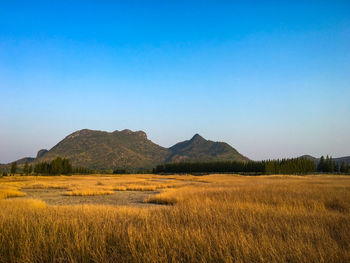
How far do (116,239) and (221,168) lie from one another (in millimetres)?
137580

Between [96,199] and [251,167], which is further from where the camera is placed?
[251,167]

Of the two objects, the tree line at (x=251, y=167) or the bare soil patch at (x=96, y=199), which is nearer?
the bare soil patch at (x=96, y=199)

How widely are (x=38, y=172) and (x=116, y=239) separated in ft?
354

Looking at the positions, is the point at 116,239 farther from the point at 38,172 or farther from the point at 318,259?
the point at 38,172

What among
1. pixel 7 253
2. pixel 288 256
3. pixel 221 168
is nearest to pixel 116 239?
pixel 7 253

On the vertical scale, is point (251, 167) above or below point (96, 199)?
below

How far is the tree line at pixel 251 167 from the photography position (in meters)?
110

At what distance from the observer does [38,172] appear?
96.9m

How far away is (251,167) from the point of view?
125688mm

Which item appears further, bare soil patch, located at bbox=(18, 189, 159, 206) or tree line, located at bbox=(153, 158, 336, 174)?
tree line, located at bbox=(153, 158, 336, 174)

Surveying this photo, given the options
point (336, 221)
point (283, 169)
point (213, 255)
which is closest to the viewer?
point (213, 255)

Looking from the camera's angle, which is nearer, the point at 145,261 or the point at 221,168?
the point at 145,261

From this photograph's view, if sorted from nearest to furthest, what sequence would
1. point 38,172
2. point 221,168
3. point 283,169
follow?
point 38,172 → point 283,169 → point 221,168

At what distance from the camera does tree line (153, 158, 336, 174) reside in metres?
110
